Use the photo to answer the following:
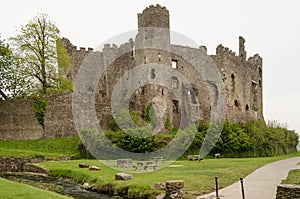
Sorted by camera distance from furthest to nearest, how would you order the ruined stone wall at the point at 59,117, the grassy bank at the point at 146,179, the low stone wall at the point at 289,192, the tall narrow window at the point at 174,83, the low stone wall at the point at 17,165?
the tall narrow window at the point at 174,83 → the ruined stone wall at the point at 59,117 → the low stone wall at the point at 17,165 → the grassy bank at the point at 146,179 → the low stone wall at the point at 289,192

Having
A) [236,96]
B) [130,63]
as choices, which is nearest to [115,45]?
[130,63]

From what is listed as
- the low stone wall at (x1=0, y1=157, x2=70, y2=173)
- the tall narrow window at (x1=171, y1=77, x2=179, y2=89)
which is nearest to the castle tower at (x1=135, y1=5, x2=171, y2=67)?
the tall narrow window at (x1=171, y1=77, x2=179, y2=89)

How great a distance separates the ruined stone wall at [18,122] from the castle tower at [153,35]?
474 inches

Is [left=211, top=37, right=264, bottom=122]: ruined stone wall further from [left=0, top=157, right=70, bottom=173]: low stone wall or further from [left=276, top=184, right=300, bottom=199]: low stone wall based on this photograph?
[left=276, top=184, right=300, bottom=199]: low stone wall

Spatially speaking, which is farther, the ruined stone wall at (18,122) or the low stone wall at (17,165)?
the ruined stone wall at (18,122)

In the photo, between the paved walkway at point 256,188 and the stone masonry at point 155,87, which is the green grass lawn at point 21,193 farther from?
the stone masonry at point 155,87

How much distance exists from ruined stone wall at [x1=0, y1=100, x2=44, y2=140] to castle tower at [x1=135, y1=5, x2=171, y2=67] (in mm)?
12042

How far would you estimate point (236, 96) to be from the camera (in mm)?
49750

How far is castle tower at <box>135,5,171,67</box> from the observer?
3925 cm

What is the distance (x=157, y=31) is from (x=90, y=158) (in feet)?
49.2

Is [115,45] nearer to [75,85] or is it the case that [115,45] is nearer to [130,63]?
[130,63]

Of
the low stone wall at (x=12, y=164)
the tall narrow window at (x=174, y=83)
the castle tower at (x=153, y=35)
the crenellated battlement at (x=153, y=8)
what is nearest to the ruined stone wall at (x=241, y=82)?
the tall narrow window at (x=174, y=83)

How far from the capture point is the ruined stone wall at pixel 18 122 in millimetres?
37562

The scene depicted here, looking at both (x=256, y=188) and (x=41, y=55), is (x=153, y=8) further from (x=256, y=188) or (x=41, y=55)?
(x=256, y=188)
